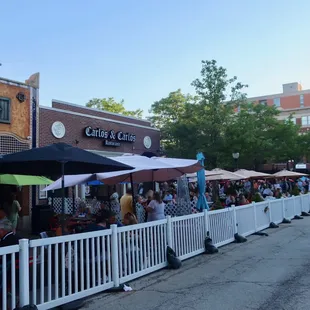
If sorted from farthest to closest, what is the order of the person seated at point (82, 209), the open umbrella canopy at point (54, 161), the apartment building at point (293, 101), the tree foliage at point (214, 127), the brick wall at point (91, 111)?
the apartment building at point (293, 101) → the tree foliage at point (214, 127) → the brick wall at point (91, 111) → the person seated at point (82, 209) → the open umbrella canopy at point (54, 161)

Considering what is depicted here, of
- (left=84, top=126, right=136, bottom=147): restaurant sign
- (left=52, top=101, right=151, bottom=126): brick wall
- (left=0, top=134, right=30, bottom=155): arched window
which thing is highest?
(left=52, top=101, right=151, bottom=126): brick wall

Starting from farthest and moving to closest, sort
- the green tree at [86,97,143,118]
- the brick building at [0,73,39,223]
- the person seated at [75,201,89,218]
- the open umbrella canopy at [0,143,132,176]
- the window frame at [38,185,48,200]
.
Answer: the green tree at [86,97,143,118] < the window frame at [38,185,48,200] < the brick building at [0,73,39,223] < the person seated at [75,201,89,218] < the open umbrella canopy at [0,143,132,176]

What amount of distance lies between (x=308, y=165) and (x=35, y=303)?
5230 cm

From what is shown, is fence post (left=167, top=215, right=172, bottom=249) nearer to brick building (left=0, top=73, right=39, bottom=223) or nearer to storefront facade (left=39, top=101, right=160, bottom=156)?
brick building (left=0, top=73, right=39, bottom=223)

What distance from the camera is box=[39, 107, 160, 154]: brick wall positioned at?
16.7 metres

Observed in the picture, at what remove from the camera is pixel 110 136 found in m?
20.6

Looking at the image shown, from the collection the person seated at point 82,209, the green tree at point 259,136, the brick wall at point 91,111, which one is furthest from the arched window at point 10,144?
the green tree at point 259,136

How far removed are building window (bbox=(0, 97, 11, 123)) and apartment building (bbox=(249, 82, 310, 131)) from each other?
5151 centimetres

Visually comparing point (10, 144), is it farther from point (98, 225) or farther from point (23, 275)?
point (23, 275)

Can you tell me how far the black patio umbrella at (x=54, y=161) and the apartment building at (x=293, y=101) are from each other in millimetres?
56565

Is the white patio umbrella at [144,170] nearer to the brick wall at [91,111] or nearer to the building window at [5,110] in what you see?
the building window at [5,110]

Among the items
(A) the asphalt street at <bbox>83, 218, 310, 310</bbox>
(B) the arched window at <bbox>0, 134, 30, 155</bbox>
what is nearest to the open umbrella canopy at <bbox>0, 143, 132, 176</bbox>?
(A) the asphalt street at <bbox>83, 218, 310, 310</bbox>

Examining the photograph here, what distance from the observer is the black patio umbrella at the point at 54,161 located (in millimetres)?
5514

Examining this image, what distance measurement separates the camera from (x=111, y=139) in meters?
20.7
